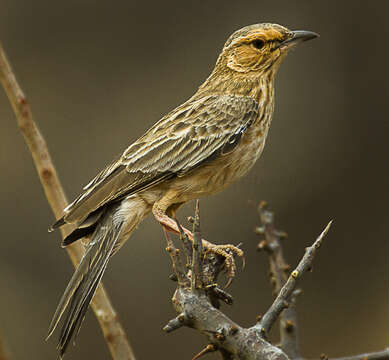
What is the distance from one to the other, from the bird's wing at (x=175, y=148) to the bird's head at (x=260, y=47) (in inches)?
11.3

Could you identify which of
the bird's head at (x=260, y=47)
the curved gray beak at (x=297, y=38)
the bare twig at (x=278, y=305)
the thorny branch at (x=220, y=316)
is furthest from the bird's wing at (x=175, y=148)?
the bare twig at (x=278, y=305)

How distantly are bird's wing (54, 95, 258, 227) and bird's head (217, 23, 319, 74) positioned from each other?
11.3 inches

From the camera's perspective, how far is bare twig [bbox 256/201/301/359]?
10.7ft

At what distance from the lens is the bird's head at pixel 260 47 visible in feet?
15.0

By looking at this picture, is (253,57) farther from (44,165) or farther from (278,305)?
(278,305)

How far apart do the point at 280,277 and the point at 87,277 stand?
0.96 meters

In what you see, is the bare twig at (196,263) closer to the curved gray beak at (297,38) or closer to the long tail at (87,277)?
the long tail at (87,277)

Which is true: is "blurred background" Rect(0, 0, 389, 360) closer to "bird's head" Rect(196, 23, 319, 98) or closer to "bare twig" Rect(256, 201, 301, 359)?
"bird's head" Rect(196, 23, 319, 98)

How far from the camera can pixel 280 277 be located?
356cm

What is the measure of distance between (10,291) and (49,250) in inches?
21.8

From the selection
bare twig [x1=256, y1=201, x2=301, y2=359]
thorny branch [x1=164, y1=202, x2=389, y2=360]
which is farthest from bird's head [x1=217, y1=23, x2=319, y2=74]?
thorny branch [x1=164, y1=202, x2=389, y2=360]

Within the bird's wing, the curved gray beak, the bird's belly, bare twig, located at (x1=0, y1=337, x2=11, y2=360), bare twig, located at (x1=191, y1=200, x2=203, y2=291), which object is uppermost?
the curved gray beak

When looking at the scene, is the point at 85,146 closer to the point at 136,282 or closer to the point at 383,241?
the point at 136,282

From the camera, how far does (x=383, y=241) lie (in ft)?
24.9
